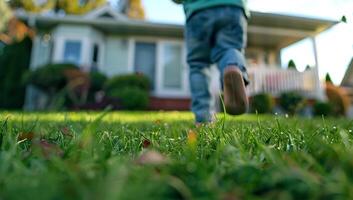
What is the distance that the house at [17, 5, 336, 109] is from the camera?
12.3 m

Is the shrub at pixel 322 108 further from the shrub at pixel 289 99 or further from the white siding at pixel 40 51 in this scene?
the white siding at pixel 40 51

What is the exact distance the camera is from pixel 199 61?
3.03 metres

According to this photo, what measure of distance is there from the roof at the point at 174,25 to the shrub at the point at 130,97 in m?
3.67

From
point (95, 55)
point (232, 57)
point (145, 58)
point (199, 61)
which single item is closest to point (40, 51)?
point (95, 55)

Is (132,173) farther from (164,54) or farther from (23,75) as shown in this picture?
(164,54)

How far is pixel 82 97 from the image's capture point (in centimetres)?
1082

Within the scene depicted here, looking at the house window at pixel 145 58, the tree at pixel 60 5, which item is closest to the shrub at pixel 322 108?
the house window at pixel 145 58

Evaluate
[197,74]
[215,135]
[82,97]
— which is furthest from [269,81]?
[215,135]

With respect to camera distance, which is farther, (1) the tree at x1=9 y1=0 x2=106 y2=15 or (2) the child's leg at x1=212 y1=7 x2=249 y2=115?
(1) the tree at x1=9 y1=0 x2=106 y2=15

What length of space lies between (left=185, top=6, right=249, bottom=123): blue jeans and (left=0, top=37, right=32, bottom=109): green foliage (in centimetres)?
1024

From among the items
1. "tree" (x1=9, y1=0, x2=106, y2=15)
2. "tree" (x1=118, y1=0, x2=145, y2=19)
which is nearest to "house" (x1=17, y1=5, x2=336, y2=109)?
"tree" (x1=9, y1=0, x2=106, y2=15)

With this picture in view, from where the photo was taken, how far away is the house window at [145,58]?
1330 cm

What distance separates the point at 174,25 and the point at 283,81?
4.65 meters

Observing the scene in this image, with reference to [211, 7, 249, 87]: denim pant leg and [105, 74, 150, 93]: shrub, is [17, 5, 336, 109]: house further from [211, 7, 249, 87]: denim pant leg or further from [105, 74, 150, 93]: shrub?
[211, 7, 249, 87]: denim pant leg
